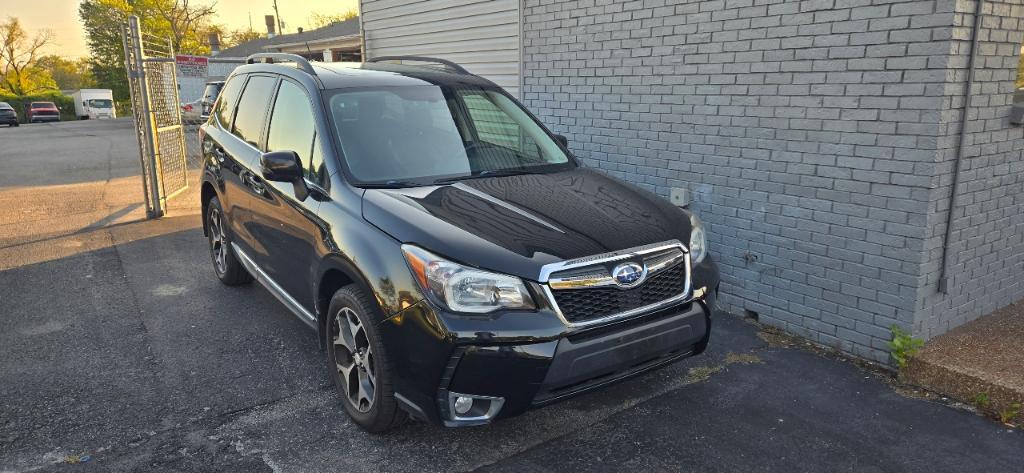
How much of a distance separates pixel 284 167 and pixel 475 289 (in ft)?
4.75

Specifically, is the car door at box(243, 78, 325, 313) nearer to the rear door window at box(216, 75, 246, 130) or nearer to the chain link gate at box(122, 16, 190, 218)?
the rear door window at box(216, 75, 246, 130)

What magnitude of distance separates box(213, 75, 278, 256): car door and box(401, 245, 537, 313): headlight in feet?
6.63

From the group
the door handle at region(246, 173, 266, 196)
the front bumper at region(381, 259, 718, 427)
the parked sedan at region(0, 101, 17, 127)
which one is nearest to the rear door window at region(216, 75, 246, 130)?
the door handle at region(246, 173, 266, 196)

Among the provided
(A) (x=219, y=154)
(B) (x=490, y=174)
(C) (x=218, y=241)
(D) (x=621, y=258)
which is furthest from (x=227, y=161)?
(D) (x=621, y=258)

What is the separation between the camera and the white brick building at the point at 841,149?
13.1ft

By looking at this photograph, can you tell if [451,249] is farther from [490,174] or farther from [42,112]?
[42,112]

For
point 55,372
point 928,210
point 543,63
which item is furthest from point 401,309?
point 543,63

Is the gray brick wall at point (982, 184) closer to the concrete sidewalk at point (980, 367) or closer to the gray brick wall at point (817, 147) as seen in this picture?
the gray brick wall at point (817, 147)

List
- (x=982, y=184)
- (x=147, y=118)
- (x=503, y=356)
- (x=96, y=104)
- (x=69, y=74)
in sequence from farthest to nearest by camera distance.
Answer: (x=69, y=74) < (x=96, y=104) < (x=147, y=118) < (x=982, y=184) < (x=503, y=356)

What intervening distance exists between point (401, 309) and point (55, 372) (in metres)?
2.64

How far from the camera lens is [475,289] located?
2.84m

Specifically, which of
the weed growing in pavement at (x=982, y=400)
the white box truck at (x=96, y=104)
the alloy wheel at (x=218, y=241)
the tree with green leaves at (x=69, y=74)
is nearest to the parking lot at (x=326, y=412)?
the weed growing in pavement at (x=982, y=400)

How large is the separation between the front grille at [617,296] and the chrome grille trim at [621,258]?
2cm

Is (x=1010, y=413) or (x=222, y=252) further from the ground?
(x=222, y=252)
